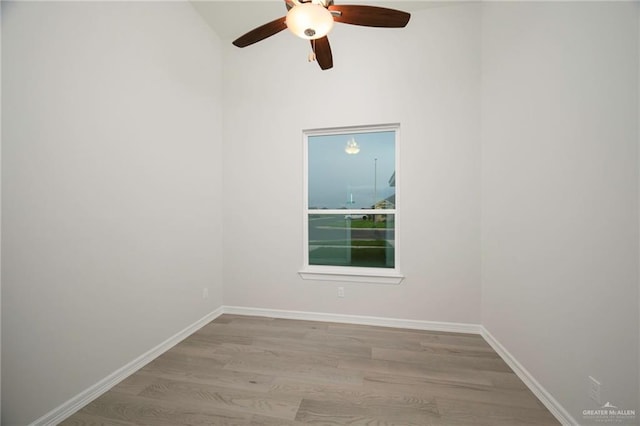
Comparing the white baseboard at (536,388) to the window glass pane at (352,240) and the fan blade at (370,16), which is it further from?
Answer: the fan blade at (370,16)

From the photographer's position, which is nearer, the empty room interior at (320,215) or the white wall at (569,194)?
the white wall at (569,194)

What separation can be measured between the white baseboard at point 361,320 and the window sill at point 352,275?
401 millimetres

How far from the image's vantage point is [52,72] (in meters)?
1.44

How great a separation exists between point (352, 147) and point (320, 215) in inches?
34.7

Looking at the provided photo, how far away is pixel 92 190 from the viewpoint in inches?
64.7

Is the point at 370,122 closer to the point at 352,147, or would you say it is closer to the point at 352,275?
the point at 352,147

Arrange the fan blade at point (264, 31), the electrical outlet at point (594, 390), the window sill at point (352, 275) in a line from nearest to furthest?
the electrical outlet at point (594, 390), the fan blade at point (264, 31), the window sill at point (352, 275)

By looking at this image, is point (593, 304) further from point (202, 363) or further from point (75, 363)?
point (75, 363)

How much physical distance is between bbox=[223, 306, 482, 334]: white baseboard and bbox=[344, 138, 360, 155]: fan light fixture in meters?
1.87

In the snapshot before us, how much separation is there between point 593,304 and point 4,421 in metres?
3.03

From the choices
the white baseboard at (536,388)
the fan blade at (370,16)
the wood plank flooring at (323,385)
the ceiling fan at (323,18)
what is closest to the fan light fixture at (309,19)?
the ceiling fan at (323,18)

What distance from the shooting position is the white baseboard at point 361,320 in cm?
254

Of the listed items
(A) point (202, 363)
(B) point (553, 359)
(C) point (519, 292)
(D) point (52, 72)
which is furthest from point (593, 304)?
(D) point (52, 72)

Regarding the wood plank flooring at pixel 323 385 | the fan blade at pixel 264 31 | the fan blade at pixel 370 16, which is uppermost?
the fan blade at pixel 264 31
